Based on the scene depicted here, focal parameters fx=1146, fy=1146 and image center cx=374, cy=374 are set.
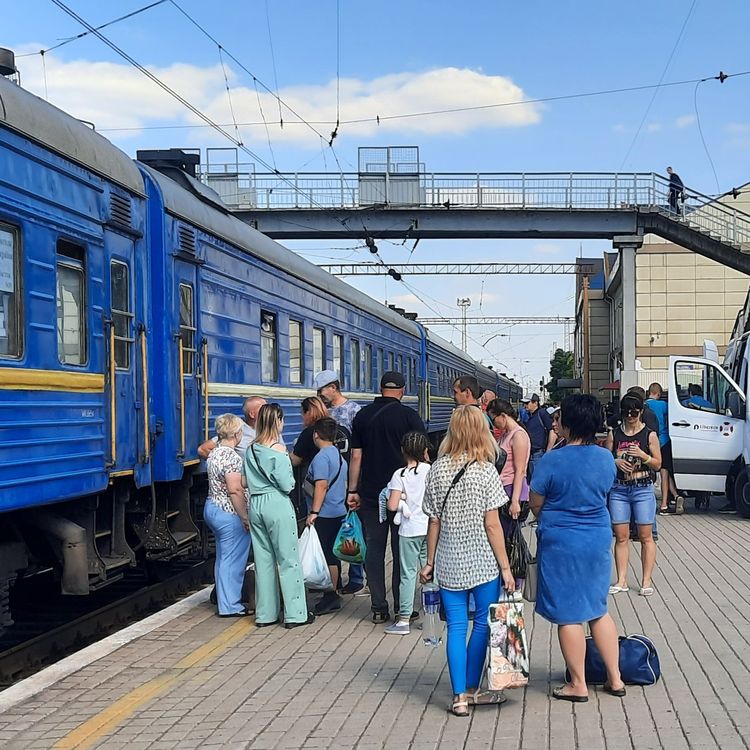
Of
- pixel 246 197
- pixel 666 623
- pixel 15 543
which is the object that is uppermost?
pixel 246 197

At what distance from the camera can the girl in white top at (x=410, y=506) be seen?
27.2 ft

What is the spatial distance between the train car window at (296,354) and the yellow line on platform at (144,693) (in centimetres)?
634

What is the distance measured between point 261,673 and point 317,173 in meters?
27.6

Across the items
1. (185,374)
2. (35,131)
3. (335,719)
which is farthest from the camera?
(185,374)

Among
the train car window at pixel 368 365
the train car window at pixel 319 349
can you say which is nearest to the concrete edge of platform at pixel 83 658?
the train car window at pixel 319 349

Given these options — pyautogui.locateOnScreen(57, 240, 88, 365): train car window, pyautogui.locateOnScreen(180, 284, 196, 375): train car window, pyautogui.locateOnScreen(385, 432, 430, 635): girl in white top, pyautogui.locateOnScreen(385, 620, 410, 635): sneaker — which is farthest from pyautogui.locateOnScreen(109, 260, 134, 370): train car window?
pyautogui.locateOnScreen(385, 620, 410, 635): sneaker

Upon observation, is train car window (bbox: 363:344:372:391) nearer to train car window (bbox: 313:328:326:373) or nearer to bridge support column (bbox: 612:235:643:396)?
train car window (bbox: 313:328:326:373)

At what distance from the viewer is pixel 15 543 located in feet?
25.8

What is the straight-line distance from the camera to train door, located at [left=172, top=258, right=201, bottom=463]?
10.3 metres

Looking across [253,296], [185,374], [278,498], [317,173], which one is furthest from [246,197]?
[278,498]

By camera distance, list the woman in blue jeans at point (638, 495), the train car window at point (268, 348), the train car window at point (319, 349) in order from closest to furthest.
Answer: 1. the woman in blue jeans at point (638, 495)
2. the train car window at point (268, 348)
3. the train car window at point (319, 349)

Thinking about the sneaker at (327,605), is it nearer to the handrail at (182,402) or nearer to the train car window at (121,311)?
the handrail at (182,402)

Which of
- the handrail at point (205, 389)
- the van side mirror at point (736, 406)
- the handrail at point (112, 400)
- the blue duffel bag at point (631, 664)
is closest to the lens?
the blue duffel bag at point (631, 664)

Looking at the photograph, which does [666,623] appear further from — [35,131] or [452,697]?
[35,131]
